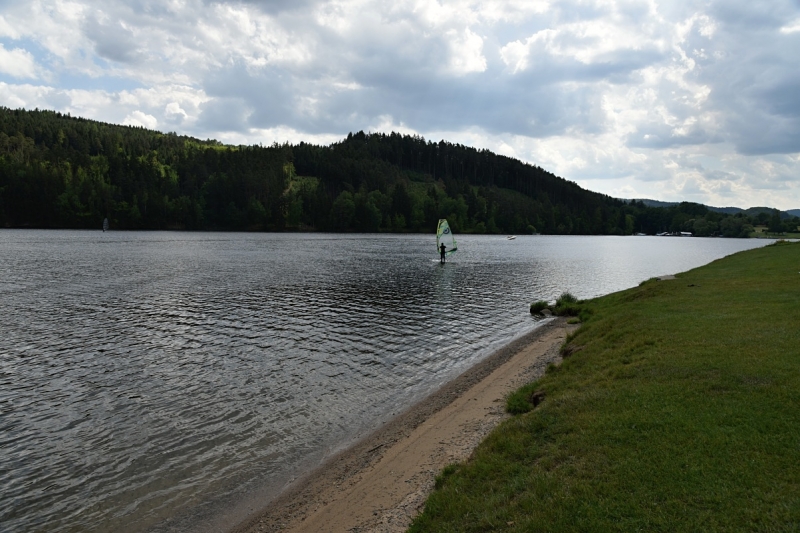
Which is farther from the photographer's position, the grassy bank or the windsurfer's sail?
the windsurfer's sail

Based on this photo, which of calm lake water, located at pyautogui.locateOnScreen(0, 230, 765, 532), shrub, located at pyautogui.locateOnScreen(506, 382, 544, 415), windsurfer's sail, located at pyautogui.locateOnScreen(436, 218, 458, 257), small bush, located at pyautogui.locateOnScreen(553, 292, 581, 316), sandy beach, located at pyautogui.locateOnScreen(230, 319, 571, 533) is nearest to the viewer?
sandy beach, located at pyautogui.locateOnScreen(230, 319, 571, 533)

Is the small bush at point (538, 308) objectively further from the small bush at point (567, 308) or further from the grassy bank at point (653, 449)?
the grassy bank at point (653, 449)

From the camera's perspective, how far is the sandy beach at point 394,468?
33.2ft

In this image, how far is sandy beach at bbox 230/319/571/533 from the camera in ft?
33.2

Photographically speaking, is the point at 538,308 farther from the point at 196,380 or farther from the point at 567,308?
the point at 196,380

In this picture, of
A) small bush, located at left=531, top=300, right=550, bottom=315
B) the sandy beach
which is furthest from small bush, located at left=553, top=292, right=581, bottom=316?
the sandy beach

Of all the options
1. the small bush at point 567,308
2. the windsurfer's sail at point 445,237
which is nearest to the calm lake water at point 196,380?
the small bush at point 567,308

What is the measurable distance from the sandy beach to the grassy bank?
3.60 feet

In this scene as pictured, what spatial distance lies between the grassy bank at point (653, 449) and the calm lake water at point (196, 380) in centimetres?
613

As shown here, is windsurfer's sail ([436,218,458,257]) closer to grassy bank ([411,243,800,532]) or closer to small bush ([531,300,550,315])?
small bush ([531,300,550,315])

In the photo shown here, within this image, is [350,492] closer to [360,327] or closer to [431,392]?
[431,392]

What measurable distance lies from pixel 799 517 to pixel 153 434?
15712 millimetres

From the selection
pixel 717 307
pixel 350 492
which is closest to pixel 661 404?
pixel 350 492

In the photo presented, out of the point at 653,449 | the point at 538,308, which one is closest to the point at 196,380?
the point at 653,449
